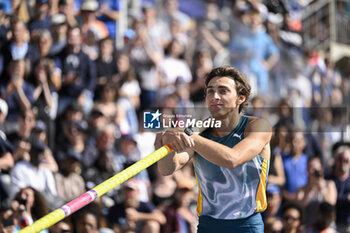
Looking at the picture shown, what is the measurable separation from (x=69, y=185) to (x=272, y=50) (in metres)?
5.00

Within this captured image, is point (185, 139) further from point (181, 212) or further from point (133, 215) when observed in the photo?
point (181, 212)

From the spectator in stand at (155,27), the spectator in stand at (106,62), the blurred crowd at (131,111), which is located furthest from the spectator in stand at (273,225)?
the spectator in stand at (155,27)

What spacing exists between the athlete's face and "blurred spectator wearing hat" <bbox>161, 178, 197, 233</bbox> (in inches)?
134

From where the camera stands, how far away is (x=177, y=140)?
138 inches

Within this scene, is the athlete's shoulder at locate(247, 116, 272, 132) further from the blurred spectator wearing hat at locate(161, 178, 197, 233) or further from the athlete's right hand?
the blurred spectator wearing hat at locate(161, 178, 197, 233)

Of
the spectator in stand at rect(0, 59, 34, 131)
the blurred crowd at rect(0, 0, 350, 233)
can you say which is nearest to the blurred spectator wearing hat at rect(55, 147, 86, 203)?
the blurred crowd at rect(0, 0, 350, 233)

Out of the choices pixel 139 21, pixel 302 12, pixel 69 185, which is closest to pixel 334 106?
pixel 302 12

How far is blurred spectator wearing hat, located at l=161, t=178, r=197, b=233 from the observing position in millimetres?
7011

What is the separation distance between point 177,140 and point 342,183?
4942 mm

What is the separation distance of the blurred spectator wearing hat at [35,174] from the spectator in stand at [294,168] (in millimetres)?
3223

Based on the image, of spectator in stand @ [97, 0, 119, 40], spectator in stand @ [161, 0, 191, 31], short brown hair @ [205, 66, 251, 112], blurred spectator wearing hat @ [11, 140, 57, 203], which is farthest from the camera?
spectator in stand @ [161, 0, 191, 31]

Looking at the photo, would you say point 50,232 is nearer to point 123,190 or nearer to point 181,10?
point 123,190

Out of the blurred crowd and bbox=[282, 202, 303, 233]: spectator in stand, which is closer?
the blurred crowd

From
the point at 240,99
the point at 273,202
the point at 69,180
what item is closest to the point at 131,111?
the point at 69,180
